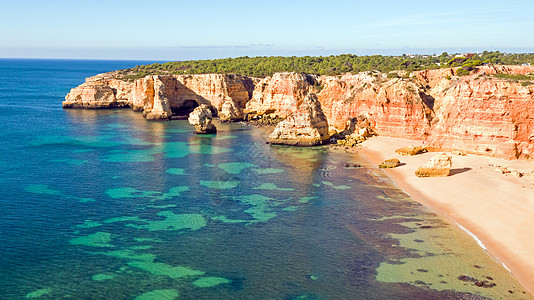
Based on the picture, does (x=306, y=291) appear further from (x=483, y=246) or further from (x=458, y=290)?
(x=483, y=246)

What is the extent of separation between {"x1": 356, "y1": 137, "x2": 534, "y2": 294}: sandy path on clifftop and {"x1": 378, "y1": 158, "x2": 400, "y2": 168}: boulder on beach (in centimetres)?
99

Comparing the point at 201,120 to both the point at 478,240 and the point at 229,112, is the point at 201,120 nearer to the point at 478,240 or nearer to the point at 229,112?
the point at 229,112

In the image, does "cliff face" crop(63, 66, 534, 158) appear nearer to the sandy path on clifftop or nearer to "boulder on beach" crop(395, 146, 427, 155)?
"boulder on beach" crop(395, 146, 427, 155)

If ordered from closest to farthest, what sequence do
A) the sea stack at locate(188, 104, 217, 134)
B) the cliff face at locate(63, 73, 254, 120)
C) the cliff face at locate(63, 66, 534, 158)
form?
1. the cliff face at locate(63, 66, 534, 158)
2. the sea stack at locate(188, 104, 217, 134)
3. the cliff face at locate(63, 73, 254, 120)

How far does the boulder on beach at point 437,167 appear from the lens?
40594 mm

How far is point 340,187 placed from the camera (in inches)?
1566

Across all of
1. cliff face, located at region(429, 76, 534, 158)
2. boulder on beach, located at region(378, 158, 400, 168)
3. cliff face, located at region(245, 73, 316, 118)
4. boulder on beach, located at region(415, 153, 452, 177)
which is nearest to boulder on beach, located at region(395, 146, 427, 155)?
cliff face, located at region(429, 76, 534, 158)

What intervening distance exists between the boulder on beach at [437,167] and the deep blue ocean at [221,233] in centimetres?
428

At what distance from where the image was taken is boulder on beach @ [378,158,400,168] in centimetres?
4625

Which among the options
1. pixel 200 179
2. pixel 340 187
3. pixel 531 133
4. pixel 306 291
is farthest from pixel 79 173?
pixel 531 133

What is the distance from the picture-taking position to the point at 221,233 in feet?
94.6

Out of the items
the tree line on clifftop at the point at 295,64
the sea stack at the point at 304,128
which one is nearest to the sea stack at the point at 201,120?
the sea stack at the point at 304,128

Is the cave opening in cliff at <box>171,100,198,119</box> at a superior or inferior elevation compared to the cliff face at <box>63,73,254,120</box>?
inferior

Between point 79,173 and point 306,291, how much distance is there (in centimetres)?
3050
